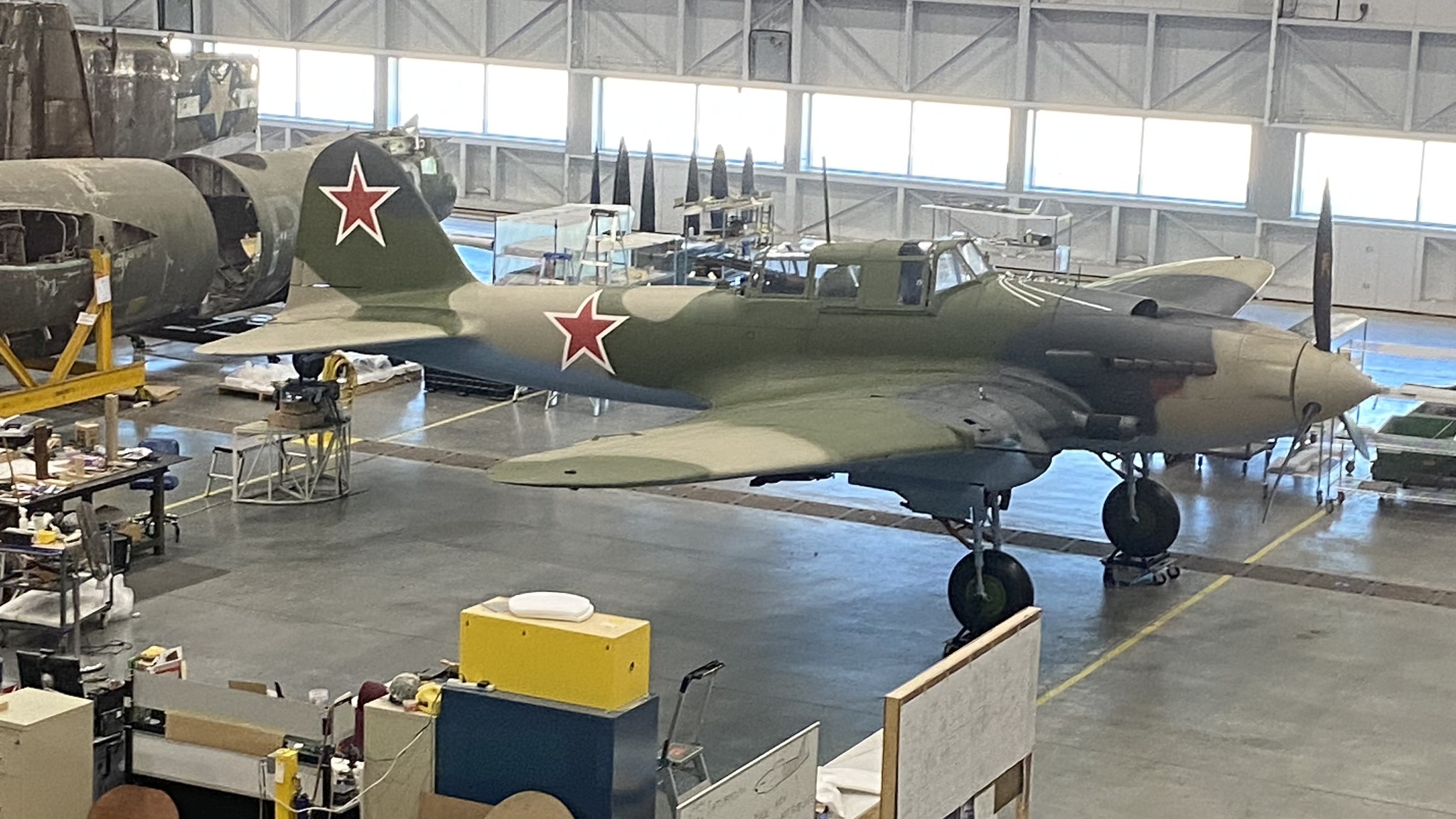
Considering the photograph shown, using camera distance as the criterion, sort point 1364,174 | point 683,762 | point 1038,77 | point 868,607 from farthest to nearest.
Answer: point 1038,77 < point 1364,174 < point 868,607 < point 683,762

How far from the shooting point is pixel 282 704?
919cm

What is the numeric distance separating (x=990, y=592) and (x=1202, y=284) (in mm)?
4808

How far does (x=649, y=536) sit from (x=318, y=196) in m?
4.40

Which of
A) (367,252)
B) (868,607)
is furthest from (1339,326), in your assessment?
(367,252)

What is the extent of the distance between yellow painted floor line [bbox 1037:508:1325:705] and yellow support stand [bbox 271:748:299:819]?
A: 557 centimetres

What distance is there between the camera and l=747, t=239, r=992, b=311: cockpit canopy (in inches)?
595

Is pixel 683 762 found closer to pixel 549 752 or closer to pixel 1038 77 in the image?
pixel 549 752

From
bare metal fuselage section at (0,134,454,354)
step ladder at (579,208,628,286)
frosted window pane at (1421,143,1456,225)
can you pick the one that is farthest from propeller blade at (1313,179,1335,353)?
frosted window pane at (1421,143,1456,225)

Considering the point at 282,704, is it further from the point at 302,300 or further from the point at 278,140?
the point at 278,140

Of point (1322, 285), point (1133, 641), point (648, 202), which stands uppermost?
point (648, 202)

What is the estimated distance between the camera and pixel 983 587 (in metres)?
14.0

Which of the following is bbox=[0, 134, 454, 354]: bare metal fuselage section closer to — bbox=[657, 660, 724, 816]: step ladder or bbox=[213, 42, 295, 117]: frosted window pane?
bbox=[657, 660, 724, 816]: step ladder

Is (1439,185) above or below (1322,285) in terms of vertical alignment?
above

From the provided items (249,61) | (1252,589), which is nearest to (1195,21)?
(249,61)
